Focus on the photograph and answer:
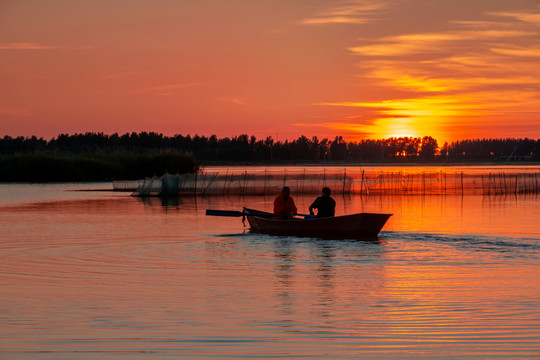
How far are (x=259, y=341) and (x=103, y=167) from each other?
211 ft

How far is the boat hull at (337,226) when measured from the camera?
71.3ft

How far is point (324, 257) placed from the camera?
725 inches

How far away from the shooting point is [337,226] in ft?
72.5

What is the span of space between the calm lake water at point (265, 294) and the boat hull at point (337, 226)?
0.48 m

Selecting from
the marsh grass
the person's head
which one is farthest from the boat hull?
the marsh grass

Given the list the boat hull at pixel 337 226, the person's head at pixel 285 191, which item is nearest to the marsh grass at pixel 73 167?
the person's head at pixel 285 191

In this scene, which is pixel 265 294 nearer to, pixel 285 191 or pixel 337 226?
pixel 337 226

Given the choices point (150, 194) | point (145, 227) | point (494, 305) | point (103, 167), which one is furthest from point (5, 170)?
point (494, 305)

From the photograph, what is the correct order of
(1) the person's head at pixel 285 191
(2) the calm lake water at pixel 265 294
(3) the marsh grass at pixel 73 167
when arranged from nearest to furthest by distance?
(2) the calm lake water at pixel 265 294
(1) the person's head at pixel 285 191
(3) the marsh grass at pixel 73 167

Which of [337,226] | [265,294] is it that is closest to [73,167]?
[337,226]

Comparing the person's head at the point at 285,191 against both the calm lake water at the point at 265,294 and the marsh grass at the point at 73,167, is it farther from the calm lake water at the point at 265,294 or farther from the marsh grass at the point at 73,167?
the marsh grass at the point at 73,167

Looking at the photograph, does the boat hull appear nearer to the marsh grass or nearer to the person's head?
the person's head

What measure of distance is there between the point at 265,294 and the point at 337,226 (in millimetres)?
Result: 9598

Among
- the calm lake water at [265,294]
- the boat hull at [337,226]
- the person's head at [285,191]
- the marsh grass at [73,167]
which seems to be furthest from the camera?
the marsh grass at [73,167]
